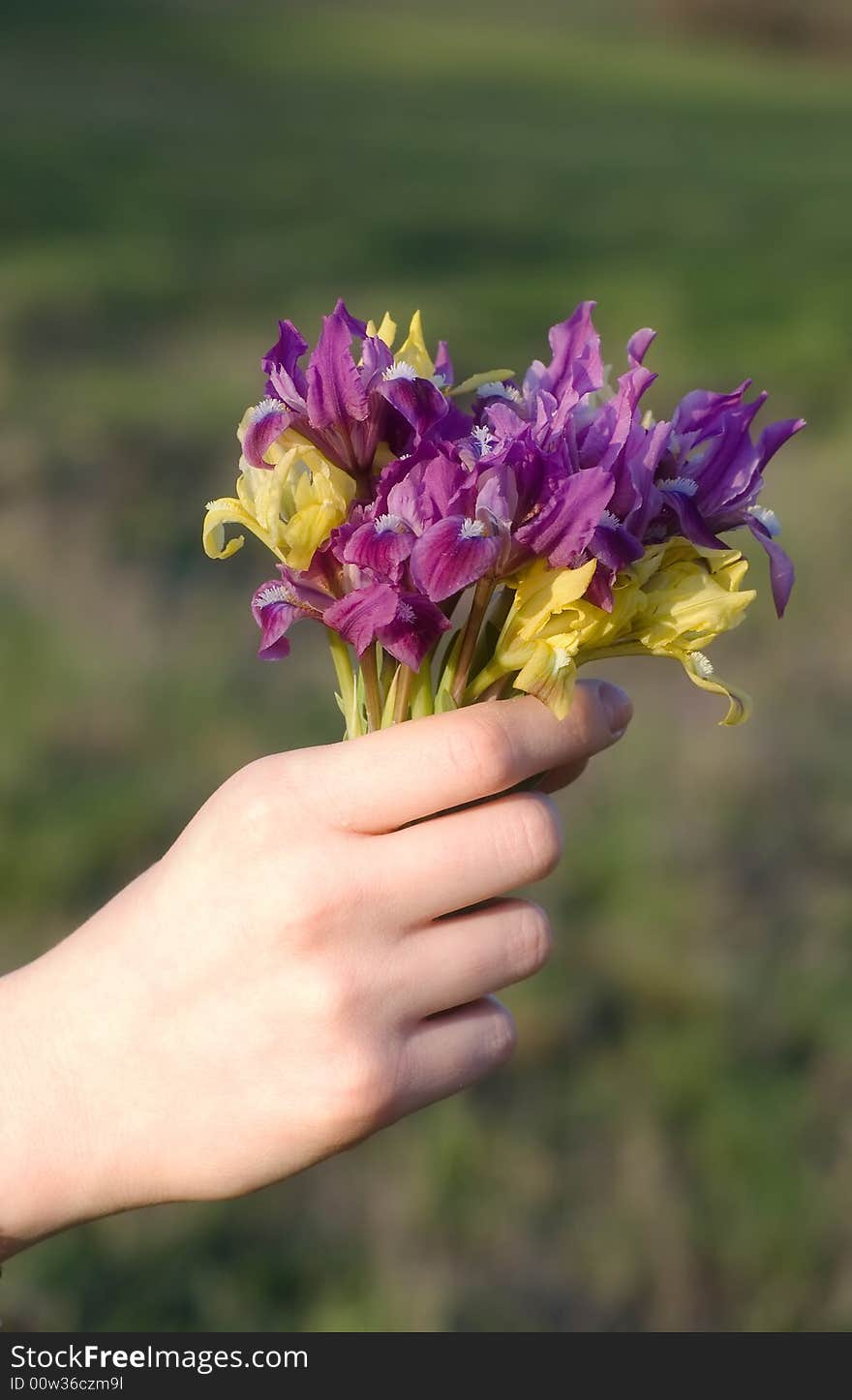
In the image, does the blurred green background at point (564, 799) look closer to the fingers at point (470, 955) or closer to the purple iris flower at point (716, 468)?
the fingers at point (470, 955)

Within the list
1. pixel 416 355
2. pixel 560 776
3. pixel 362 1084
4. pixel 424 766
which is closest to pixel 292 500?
pixel 416 355

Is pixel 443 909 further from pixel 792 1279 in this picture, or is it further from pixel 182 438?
pixel 182 438

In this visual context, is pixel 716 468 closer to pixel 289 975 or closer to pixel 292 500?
pixel 292 500

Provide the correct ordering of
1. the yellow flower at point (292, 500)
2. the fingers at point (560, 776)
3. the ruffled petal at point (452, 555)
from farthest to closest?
the fingers at point (560, 776) → the yellow flower at point (292, 500) → the ruffled petal at point (452, 555)

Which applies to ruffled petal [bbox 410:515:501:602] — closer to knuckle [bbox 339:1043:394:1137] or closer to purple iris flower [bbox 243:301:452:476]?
purple iris flower [bbox 243:301:452:476]

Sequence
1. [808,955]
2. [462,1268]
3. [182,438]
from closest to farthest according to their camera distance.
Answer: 1. [462,1268]
2. [808,955]
3. [182,438]

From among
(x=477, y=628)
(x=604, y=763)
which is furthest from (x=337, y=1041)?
(x=604, y=763)

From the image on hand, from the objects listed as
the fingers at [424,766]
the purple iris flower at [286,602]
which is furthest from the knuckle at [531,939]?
the purple iris flower at [286,602]
